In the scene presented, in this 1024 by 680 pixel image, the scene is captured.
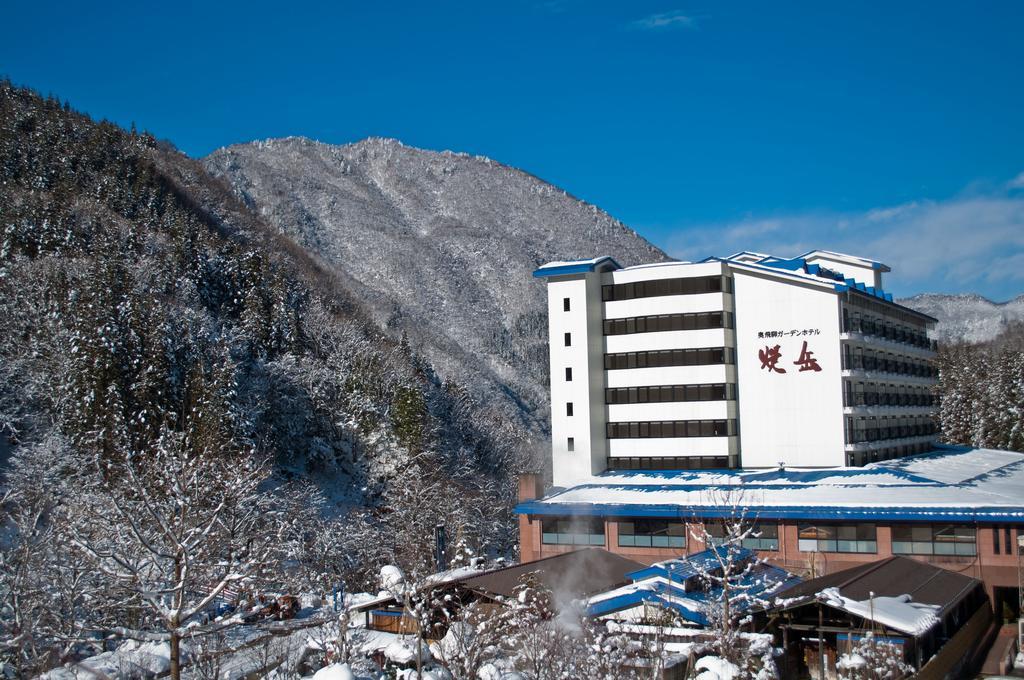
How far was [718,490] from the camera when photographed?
35156mm

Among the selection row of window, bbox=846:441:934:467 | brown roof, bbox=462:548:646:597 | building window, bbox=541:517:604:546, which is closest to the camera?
brown roof, bbox=462:548:646:597

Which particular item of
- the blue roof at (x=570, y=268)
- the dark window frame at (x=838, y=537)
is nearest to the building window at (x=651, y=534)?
the dark window frame at (x=838, y=537)

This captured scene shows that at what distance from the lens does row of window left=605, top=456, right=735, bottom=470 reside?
141 ft

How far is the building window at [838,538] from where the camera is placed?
3173 centimetres

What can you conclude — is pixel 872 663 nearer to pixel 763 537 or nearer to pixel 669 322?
pixel 763 537

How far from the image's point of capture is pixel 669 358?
43719 millimetres

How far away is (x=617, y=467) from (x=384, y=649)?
82.5 ft

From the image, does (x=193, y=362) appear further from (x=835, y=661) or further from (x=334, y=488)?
(x=835, y=661)

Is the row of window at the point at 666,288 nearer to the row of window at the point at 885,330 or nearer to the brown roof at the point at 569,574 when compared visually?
the row of window at the point at 885,330

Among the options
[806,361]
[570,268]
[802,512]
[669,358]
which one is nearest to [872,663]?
[802,512]

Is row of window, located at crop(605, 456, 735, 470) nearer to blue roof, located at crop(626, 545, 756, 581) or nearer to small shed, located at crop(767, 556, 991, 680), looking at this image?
blue roof, located at crop(626, 545, 756, 581)

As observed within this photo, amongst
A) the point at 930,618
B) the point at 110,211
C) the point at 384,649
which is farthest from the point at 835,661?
the point at 110,211

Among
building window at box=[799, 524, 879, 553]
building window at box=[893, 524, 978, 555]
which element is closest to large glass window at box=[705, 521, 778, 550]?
building window at box=[799, 524, 879, 553]

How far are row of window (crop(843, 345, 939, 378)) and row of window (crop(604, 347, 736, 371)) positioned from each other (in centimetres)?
552
